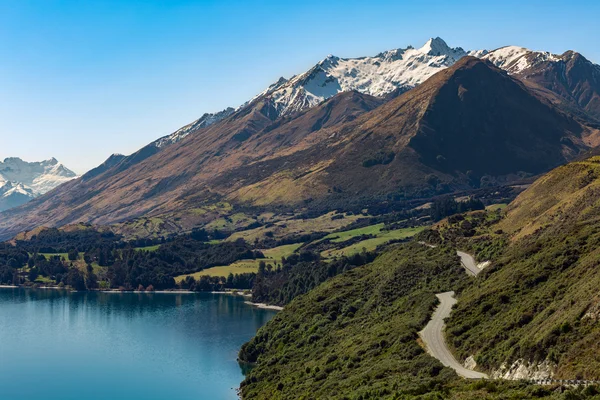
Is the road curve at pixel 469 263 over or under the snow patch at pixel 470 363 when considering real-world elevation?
over

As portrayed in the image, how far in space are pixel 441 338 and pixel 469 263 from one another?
4988 centimetres

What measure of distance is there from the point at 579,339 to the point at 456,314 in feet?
120

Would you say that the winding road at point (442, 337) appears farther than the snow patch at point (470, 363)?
No

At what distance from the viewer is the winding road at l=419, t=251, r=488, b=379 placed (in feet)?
298

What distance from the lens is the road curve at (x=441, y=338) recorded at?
90312 mm

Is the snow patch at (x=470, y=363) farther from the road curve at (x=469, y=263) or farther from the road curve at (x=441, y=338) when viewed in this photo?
the road curve at (x=469, y=263)

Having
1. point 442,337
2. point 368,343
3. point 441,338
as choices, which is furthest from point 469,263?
point 441,338

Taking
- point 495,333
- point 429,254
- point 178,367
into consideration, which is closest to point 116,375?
point 178,367

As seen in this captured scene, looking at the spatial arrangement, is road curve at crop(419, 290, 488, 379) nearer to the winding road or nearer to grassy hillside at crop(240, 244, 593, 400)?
the winding road

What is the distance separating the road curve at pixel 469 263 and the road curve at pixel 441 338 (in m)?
13.0

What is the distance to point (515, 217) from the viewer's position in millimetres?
177125

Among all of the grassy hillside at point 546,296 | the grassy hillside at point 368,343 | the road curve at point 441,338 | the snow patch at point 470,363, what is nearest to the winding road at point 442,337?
the road curve at point 441,338

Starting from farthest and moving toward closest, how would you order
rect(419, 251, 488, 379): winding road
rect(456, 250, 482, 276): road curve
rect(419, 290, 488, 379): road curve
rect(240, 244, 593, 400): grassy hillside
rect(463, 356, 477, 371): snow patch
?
rect(456, 250, 482, 276): road curve → rect(463, 356, 477, 371): snow patch → rect(419, 251, 488, 379): winding road → rect(419, 290, 488, 379): road curve → rect(240, 244, 593, 400): grassy hillside

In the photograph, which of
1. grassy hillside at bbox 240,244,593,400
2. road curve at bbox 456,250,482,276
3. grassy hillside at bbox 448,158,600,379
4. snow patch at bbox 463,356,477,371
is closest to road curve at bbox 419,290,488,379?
snow patch at bbox 463,356,477,371
